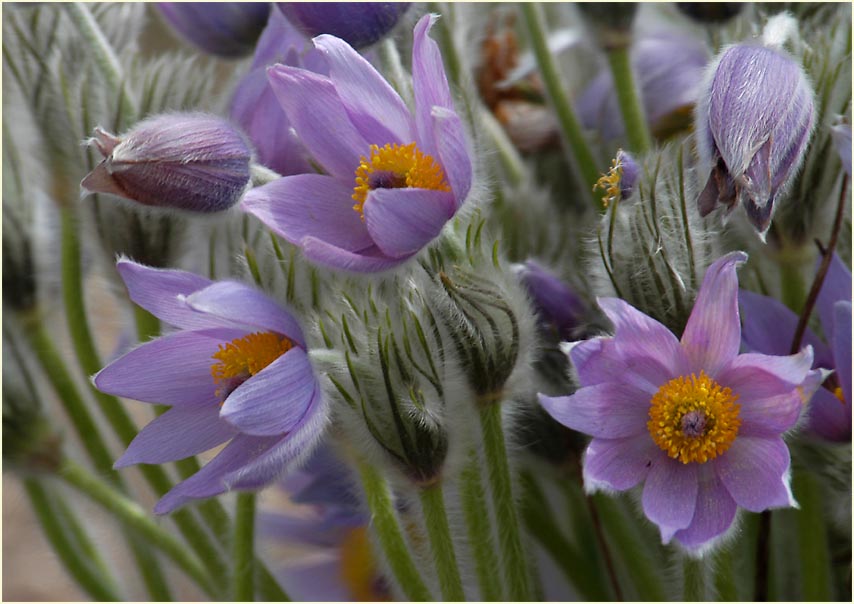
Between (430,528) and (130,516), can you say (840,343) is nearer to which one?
(430,528)

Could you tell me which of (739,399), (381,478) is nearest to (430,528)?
(381,478)

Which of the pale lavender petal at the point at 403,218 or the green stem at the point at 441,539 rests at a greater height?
the pale lavender petal at the point at 403,218

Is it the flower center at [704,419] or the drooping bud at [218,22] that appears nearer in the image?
the flower center at [704,419]

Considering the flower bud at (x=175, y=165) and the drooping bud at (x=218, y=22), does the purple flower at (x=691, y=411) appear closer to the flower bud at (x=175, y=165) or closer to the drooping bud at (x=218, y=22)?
the flower bud at (x=175, y=165)

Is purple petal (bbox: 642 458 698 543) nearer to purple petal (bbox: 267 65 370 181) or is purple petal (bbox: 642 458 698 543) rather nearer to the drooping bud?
purple petal (bbox: 267 65 370 181)

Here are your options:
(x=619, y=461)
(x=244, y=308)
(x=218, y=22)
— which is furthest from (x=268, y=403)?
(x=218, y=22)

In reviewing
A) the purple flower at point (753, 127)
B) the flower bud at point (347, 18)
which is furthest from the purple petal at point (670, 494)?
the flower bud at point (347, 18)

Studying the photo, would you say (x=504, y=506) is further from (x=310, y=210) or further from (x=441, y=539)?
(x=310, y=210)
